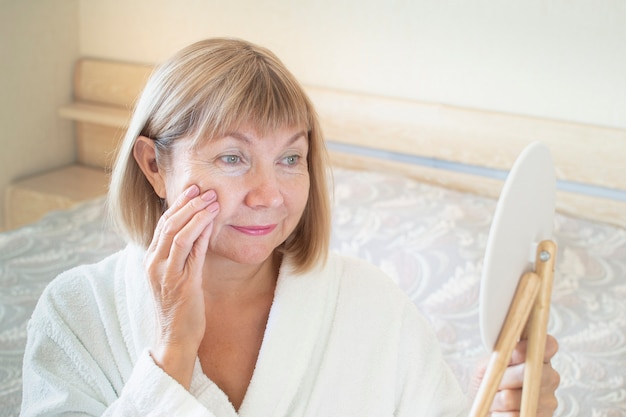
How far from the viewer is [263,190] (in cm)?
119

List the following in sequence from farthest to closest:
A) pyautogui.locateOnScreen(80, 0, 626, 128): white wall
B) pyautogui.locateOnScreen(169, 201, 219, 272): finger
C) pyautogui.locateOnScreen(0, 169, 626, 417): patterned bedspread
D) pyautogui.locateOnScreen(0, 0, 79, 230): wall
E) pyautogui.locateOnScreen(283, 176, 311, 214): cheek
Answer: pyautogui.locateOnScreen(0, 0, 79, 230): wall < pyautogui.locateOnScreen(80, 0, 626, 128): white wall < pyautogui.locateOnScreen(0, 169, 626, 417): patterned bedspread < pyautogui.locateOnScreen(283, 176, 311, 214): cheek < pyautogui.locateOnScreen(169, 201, 219, 272): finger

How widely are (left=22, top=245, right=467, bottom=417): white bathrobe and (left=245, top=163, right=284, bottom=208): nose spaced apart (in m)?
0.23

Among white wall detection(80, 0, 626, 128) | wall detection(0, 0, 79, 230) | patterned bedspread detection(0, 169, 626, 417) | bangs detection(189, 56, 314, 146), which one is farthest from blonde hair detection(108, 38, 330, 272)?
wall detection(0, 0, 79, 230)

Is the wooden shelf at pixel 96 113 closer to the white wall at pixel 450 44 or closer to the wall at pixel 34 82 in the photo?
the wall at pixel 34 82

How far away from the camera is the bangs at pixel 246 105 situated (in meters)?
1.18

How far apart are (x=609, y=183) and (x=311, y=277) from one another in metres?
1.34

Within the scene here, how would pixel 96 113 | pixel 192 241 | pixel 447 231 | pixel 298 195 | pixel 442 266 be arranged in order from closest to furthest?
1. pixel 192 241
2. pixel 298 195
3. pixel 442 266
4. pixel 447 231
5. pixel 96 113

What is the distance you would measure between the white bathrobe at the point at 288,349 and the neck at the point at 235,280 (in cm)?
4

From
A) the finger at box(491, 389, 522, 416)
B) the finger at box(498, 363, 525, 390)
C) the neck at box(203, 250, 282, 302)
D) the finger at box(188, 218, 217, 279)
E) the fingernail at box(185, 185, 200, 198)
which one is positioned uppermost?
the fingernail at box(185, 185, 200, 198)

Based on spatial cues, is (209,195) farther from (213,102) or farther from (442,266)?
(442,266)

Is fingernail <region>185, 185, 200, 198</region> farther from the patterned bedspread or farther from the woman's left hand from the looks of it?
the patterned bedspread

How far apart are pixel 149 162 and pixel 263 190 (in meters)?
0.22

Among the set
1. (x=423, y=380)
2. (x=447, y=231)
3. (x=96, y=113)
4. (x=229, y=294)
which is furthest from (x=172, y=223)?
(x=96, y=113)

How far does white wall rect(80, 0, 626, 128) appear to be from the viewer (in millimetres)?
2379
